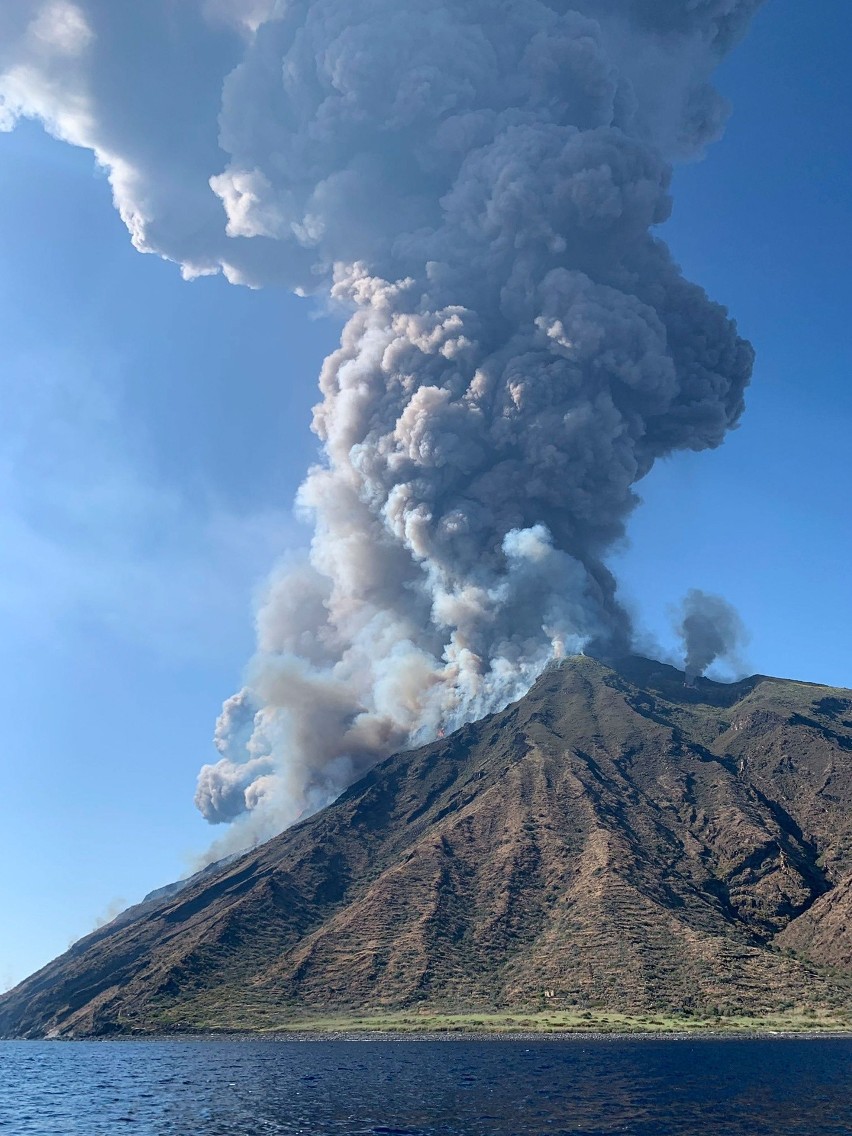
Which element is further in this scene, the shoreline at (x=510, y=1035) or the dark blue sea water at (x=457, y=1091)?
the shoreline at (x=510, y=1035)

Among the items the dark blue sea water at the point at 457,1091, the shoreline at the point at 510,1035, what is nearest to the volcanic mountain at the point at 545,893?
the shoreline at the point at 510,1035

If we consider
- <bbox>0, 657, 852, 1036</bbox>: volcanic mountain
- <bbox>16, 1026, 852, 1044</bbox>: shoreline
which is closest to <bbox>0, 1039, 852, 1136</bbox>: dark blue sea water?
<bbox>16, 1026, 852, 1044</bbox>: shoreline

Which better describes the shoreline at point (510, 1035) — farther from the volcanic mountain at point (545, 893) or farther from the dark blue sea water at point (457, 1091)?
the volcanic mountain at point (545, 893)

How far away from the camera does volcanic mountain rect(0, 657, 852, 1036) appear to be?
119625mm

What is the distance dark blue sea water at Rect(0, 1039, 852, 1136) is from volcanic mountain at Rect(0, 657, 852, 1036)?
2403cm

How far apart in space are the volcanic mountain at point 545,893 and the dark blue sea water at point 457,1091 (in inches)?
946

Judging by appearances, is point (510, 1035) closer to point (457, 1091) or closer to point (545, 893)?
point (545, 893)

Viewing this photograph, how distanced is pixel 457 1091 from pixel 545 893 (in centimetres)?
8138

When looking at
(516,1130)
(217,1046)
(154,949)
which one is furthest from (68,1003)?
(516,1130)

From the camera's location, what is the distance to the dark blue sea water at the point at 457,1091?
165ft

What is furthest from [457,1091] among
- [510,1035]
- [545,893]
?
[545,893]

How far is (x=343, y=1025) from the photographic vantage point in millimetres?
115688

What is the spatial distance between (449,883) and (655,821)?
128 ft

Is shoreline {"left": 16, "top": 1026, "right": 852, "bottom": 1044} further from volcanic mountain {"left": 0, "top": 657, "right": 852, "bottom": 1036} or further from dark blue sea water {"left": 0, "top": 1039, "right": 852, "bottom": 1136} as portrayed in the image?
volcanic mountain {"left": 0, "top": 657, "right": 852, "bottom": 1036}
